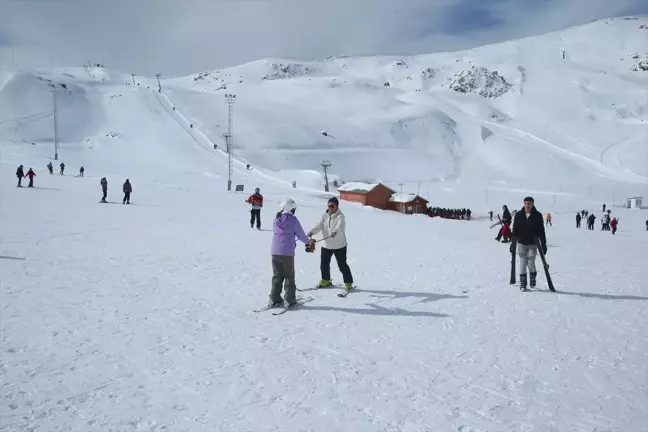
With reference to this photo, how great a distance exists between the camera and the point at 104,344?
5.69 metres

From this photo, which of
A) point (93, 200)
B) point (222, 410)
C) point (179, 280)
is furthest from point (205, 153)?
point (222, 410)

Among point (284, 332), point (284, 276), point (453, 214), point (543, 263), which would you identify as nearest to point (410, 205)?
point (453, 214)

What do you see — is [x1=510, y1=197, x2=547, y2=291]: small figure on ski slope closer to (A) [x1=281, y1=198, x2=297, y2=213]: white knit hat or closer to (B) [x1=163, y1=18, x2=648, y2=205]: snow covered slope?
(A) [x1=281, y1=198, x2=297, y2=213]: white knit hat

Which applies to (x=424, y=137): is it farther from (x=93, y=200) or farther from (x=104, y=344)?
(x=104, y=344)

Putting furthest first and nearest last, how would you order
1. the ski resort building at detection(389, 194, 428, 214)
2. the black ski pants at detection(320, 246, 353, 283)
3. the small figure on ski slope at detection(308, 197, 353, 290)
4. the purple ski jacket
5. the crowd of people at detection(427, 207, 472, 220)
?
the ski resort building at detection(389, 194, 428, 214), the crowd of people at detection(427, 207, 472, 220), the black ski pants at detection(320, 246, 353, 283), the small figure on ski slope at detection(308, 197, 353, 290), the purple ski jacket

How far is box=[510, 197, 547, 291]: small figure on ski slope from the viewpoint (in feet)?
27.5

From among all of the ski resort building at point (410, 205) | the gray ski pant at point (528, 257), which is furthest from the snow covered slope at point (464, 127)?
the gray ski pant at point (528, 257)

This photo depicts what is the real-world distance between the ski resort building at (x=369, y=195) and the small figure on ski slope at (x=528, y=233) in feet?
138

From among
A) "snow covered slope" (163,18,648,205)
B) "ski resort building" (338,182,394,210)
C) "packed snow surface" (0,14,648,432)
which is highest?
"snow covered slope" (163,18,648,205)

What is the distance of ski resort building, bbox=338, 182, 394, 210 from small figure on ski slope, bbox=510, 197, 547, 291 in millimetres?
41973

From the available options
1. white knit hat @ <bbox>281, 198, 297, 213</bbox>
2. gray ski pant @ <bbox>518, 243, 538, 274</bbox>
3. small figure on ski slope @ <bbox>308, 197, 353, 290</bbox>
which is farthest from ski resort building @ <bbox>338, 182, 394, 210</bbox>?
white knit hat @ <bbox>281, 198, 297, 213</bbox>

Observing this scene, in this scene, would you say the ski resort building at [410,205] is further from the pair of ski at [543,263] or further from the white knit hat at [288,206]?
the white knit hat at [288,206]

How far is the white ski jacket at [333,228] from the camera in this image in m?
8.20

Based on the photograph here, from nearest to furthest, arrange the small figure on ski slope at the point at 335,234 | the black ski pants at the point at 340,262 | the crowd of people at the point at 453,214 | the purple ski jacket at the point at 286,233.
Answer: the purple ski jacket at the point at 286,233 → the small figure on ski slope at the point at 335,234 → the black ski pants at the point at 340,262 → the crowd of people at the point at 453,214
